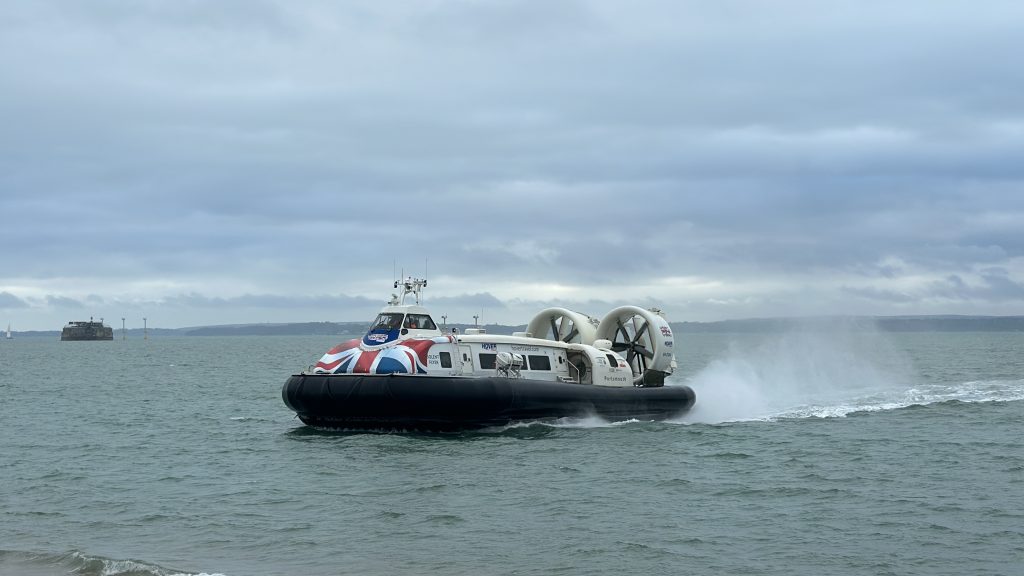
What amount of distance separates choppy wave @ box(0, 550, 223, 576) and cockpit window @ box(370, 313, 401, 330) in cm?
1095

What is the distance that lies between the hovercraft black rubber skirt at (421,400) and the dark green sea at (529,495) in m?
0.38

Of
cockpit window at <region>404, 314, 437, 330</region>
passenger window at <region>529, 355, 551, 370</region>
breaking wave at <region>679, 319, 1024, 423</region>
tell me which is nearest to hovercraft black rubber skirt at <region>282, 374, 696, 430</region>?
passenger window at <region>529, 355, 551, 370</region>

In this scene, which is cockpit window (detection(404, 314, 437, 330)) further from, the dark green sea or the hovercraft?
the dark green sea

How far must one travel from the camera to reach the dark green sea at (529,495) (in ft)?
37.5

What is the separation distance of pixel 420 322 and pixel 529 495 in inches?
318

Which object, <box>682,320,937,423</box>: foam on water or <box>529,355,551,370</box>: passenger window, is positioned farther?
<box>682,320,937,423</box>: foam on water

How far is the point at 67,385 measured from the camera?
42406mm

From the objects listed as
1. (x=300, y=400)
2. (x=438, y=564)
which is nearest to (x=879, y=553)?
(x=438, y=564)

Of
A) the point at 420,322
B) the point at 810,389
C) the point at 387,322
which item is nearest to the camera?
the point at 387,322

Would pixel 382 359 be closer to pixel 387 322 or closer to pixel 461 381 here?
pixel 387 322

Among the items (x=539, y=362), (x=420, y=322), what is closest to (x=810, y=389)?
(x=539, y=362)

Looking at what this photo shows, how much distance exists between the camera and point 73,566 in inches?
437

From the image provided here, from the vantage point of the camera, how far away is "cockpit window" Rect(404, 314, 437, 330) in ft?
73.1

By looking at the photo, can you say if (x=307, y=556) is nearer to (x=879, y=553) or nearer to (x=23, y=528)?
(x=23, y=528)
